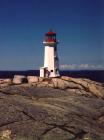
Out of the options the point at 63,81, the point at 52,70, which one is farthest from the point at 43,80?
the point at 52,70

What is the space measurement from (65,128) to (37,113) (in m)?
2.40

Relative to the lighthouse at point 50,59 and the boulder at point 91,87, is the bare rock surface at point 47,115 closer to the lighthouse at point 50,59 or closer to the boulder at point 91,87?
the boulder at point 91,87

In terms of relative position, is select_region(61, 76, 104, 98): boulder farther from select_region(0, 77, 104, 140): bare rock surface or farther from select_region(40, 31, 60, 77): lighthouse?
select_region(40, 31, 60, 77): lighthouse

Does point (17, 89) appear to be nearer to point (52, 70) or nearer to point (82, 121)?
point (82, 121)

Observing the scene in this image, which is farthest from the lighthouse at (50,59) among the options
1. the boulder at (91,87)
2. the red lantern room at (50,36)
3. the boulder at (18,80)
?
the boulder at (91,87)

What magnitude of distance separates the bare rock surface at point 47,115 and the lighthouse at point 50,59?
20.4 meters

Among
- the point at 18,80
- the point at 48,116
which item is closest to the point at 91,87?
the point at 18,80

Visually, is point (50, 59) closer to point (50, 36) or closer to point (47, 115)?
point (50, 36)

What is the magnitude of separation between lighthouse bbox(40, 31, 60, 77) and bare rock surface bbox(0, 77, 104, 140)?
20.4 meters

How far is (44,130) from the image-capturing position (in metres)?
18.0

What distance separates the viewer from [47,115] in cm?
2008

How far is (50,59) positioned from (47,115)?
2850 cm

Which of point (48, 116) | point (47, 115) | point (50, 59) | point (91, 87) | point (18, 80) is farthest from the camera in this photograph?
point (50, 59)

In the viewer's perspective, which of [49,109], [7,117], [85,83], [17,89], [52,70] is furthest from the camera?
[52,70]
